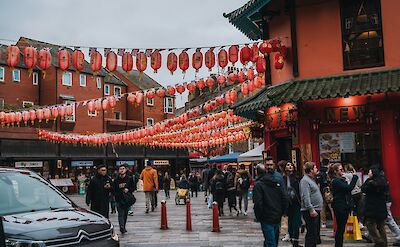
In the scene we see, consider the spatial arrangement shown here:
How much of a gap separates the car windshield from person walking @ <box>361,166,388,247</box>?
612 centimetres

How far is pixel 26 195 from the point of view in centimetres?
773

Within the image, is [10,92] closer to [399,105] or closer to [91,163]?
[91,163]

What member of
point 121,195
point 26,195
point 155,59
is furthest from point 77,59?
point 26,195

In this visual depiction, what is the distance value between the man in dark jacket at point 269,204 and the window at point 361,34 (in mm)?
7633

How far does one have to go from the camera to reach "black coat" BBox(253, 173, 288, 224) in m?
9.20


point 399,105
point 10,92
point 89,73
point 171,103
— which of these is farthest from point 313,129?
point 171,103

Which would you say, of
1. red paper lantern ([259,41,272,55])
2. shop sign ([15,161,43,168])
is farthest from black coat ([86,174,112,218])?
shop sign ([15,161,43,168])

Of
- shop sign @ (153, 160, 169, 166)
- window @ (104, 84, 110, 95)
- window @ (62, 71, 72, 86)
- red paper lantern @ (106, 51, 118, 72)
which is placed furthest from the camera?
shop sign @ (153, 160, 169, 166)

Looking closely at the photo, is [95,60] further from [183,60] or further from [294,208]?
[294,208]

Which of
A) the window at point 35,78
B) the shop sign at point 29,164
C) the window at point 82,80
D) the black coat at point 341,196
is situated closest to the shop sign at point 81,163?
the shop sign at point 29,164

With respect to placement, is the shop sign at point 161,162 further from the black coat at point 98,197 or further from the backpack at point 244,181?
the black coat at point 98,197

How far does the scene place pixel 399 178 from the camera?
48.1 ft

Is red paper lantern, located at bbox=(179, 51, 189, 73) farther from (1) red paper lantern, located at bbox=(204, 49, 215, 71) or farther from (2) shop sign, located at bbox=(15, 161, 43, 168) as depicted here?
(2) shop sign, located at bbox=(15, 161, 43, 168)

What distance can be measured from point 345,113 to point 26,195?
10.7m
